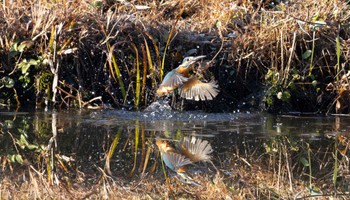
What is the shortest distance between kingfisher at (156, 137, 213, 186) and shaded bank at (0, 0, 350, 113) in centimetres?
149

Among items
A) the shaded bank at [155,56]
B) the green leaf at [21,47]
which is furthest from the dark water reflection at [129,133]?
the green leaf at [21,47]

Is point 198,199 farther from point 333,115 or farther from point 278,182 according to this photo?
point 333,115

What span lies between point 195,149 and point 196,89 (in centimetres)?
117

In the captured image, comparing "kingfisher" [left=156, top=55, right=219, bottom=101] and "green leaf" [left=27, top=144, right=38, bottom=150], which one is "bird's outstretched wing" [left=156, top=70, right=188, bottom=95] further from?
"green leaf" [left=27, top=144, right=38, bottom=150]

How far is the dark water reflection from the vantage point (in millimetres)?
4223

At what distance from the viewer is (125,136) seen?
16.3ft

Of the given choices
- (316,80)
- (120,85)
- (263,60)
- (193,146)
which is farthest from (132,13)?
(193,146)

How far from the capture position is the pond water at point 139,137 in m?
4.15

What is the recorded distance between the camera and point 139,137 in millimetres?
4934

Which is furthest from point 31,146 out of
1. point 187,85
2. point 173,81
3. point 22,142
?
point 187,85

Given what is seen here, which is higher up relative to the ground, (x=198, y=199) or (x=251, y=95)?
(x=251, y=95)

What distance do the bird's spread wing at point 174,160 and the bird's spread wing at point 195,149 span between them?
0.05m

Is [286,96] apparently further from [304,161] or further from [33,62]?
[33,62]

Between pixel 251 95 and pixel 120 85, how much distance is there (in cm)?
114
